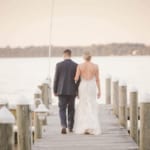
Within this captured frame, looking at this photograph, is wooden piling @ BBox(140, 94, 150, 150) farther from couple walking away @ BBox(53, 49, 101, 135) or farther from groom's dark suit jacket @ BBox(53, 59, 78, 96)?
groom's dark suit jacket @ BBox(53, 59, 78, 96)

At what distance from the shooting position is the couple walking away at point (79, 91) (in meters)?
10.9

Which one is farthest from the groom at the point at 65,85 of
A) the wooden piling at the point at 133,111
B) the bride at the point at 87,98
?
the wooden piling at the point at 133,111

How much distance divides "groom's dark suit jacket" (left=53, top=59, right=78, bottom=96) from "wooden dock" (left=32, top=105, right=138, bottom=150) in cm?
74

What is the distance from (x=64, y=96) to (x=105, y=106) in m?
5.49

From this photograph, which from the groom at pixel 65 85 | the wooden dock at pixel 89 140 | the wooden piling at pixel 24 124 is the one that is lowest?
the wooden dock at pixel 89 140

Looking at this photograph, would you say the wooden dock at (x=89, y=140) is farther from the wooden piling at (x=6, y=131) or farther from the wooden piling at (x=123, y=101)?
the wooden piling at (x=6, y=131)

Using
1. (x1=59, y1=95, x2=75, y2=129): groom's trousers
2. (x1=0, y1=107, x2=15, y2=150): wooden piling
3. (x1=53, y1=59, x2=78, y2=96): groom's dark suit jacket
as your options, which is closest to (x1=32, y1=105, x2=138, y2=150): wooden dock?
(x1=59, y1=95, x2=75, y2=129): groom's trousers

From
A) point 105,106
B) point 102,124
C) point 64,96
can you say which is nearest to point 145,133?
point 64,96

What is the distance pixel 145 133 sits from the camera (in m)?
8.20

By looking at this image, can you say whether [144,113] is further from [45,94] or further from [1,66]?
[1,66]

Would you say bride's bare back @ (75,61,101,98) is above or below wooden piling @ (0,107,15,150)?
above

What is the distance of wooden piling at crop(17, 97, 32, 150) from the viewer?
8.00 metres

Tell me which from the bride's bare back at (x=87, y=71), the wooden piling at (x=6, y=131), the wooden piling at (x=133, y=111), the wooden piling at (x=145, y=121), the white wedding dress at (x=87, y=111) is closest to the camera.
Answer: the wooden piling at (x=6, y=131)

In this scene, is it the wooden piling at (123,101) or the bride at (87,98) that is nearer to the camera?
the bride at (87,98)
